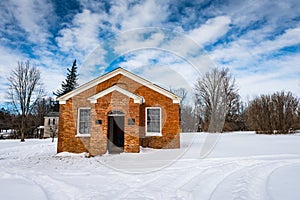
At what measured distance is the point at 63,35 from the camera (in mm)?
13617

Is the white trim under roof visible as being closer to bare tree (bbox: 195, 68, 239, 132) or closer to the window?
the window

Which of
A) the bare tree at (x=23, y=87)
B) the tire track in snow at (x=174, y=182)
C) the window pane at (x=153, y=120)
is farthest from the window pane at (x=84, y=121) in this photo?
the bare tree at (x=23, y=87)

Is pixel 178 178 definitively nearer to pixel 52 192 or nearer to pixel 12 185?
pixel 52 192

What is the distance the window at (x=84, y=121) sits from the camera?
40.9 ft

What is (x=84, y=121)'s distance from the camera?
12.5 meters

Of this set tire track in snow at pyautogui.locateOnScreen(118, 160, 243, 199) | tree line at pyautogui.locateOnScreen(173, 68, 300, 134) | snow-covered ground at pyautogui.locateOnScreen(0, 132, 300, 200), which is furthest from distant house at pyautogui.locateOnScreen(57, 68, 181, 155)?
tree line at pyautogui.locateOnScreen(173, 68, 300, 134)

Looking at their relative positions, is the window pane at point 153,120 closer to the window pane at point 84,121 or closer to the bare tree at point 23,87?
the window pane at point 84,121

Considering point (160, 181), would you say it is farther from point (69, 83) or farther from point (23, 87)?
point (69, 83)

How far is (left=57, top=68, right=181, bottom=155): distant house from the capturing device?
11359 millimetres

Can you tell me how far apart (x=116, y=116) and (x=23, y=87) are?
17.3 m

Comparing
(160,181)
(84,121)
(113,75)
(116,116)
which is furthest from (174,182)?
(113,75)

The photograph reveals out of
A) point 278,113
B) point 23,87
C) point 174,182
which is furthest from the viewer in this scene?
point 23,87

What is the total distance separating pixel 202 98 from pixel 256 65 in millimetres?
13895

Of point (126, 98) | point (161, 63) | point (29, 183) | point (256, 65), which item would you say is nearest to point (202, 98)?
point (256, 65)
